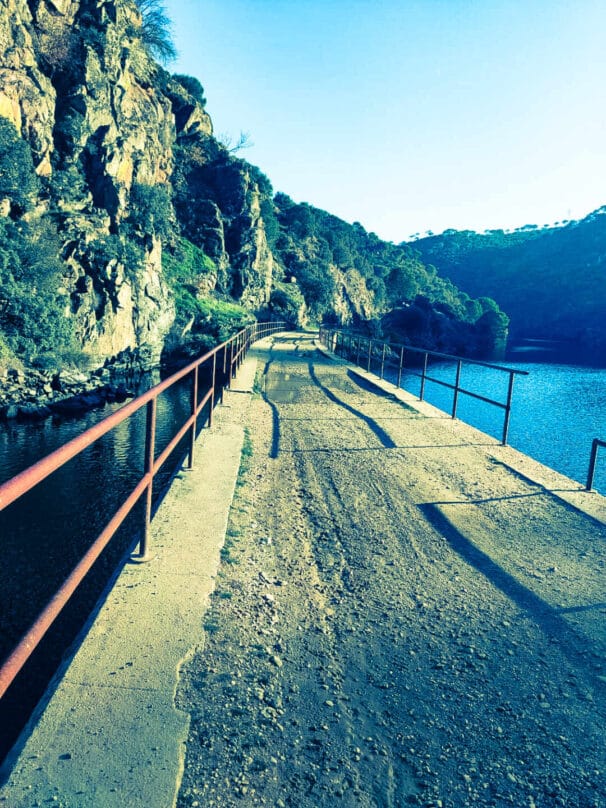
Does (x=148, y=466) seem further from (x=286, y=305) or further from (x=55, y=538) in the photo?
(x=286, y=305)

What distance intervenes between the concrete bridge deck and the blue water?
762 centimetres

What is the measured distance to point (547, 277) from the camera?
137 meters

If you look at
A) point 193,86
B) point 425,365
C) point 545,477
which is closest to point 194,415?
point 545,477

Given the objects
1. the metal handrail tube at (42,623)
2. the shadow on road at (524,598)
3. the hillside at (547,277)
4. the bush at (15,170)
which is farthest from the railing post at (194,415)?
the hillside at (547,277)

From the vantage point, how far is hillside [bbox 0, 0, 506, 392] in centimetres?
2230

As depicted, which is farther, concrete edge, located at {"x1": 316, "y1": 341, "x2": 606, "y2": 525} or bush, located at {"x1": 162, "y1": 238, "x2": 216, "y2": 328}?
bush, located at {"x1": 162, "y1": 238, "x2": 216, "y2": 328}

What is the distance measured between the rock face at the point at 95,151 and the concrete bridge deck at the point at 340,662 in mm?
22925

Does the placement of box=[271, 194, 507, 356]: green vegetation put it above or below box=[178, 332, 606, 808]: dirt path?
above

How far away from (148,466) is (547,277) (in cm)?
15197

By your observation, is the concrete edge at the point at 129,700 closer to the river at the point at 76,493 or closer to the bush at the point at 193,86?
the river at the point at 76,493

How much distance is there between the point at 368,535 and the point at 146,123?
45.3 m

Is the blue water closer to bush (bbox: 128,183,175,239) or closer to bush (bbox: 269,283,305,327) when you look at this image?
bush (bbox: 128,183,175,239)

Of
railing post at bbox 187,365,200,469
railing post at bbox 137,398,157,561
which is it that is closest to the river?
railing post at bbox 137,398,157,561

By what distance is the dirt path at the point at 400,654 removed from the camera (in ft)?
6.81
